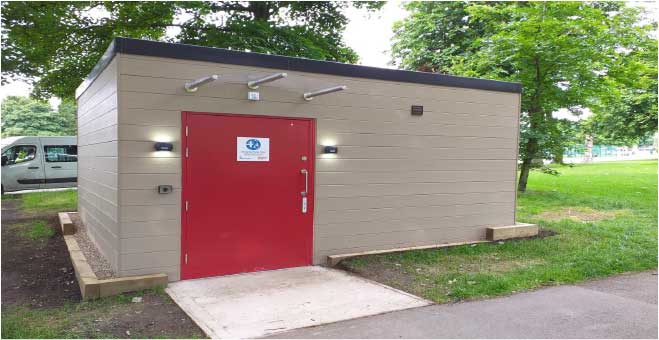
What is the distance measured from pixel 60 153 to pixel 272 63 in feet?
45.9

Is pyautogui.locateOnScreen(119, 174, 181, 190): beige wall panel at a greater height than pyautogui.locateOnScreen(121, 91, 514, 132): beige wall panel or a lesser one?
lesser

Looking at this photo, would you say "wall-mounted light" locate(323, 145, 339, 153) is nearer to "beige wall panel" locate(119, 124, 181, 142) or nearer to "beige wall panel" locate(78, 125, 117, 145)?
"beige wall panel" locate(119, 124, 181, 142)

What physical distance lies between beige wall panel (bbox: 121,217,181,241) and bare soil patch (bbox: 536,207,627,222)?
8.23 meters

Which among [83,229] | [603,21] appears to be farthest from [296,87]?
[603,21]

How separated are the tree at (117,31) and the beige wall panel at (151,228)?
9740 mm

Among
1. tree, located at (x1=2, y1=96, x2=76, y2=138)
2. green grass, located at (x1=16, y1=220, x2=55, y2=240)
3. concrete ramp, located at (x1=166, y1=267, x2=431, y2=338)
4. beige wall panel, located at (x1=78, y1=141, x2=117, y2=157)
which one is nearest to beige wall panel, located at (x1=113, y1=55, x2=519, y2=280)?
beige wall panel, located at (x1=78, y1=141, x2=117, y2=157)

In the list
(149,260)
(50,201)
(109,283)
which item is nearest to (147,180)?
(149,260)

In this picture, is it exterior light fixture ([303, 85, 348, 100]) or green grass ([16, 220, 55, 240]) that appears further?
green grass ([16, 220, 55, 240])

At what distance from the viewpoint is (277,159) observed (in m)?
6.55

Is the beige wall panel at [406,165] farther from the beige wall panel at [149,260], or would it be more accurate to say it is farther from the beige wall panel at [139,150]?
the beige wall panel at [149,260]

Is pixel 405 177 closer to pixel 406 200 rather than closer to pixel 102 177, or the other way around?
pixel 406 200

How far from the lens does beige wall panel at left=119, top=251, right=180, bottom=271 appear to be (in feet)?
18.1

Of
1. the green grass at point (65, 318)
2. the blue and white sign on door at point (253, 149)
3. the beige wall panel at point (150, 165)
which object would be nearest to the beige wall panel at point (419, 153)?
the blue and white sign on door at point (253, 149)

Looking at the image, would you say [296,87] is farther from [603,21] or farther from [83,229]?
[603,21]
